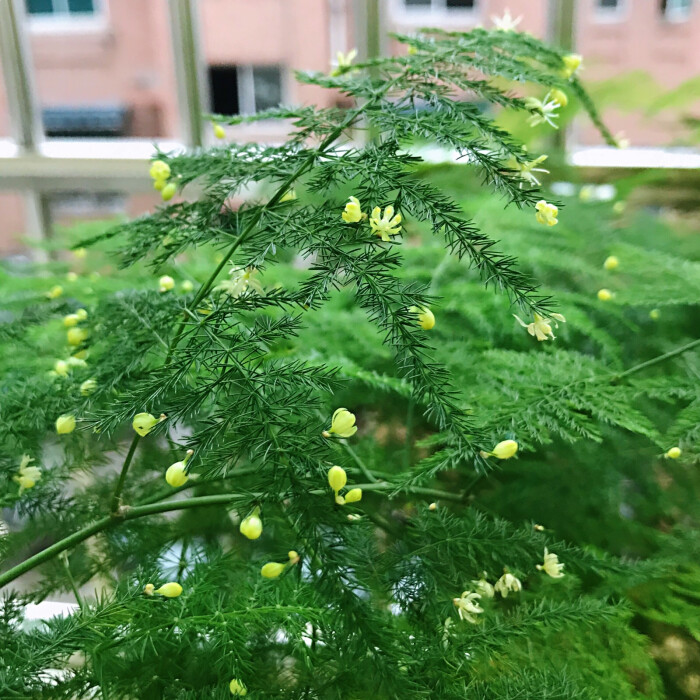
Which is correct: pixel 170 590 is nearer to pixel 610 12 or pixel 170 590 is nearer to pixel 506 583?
pixel 506 583

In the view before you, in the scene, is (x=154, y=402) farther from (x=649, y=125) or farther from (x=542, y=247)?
(x=649, y=125)

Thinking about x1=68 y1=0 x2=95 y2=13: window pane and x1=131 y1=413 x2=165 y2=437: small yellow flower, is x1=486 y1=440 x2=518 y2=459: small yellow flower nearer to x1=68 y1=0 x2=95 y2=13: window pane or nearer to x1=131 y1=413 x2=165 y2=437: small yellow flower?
x1=131 y1=413 x2=165 y2=437: small yellow flower

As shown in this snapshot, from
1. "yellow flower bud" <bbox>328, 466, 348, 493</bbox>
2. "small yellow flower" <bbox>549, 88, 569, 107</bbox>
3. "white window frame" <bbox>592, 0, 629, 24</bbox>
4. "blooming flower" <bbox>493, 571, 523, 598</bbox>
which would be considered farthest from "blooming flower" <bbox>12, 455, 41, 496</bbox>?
"white window frame" <bbox>592, 0, 629, 24</bbox>

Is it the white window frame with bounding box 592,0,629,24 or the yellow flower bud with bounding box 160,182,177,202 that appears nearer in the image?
the yellow flower bud with bounding box 160,182,177,202

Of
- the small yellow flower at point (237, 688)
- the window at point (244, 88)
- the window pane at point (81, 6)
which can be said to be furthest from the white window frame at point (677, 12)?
the small yellow flower at point (237, 688)

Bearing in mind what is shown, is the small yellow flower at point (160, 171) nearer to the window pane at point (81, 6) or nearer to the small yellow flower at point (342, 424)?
the small yellow flower at point (342, 424)

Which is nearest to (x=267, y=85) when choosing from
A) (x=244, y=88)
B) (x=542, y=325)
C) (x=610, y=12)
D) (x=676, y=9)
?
(x=244, y=88)
